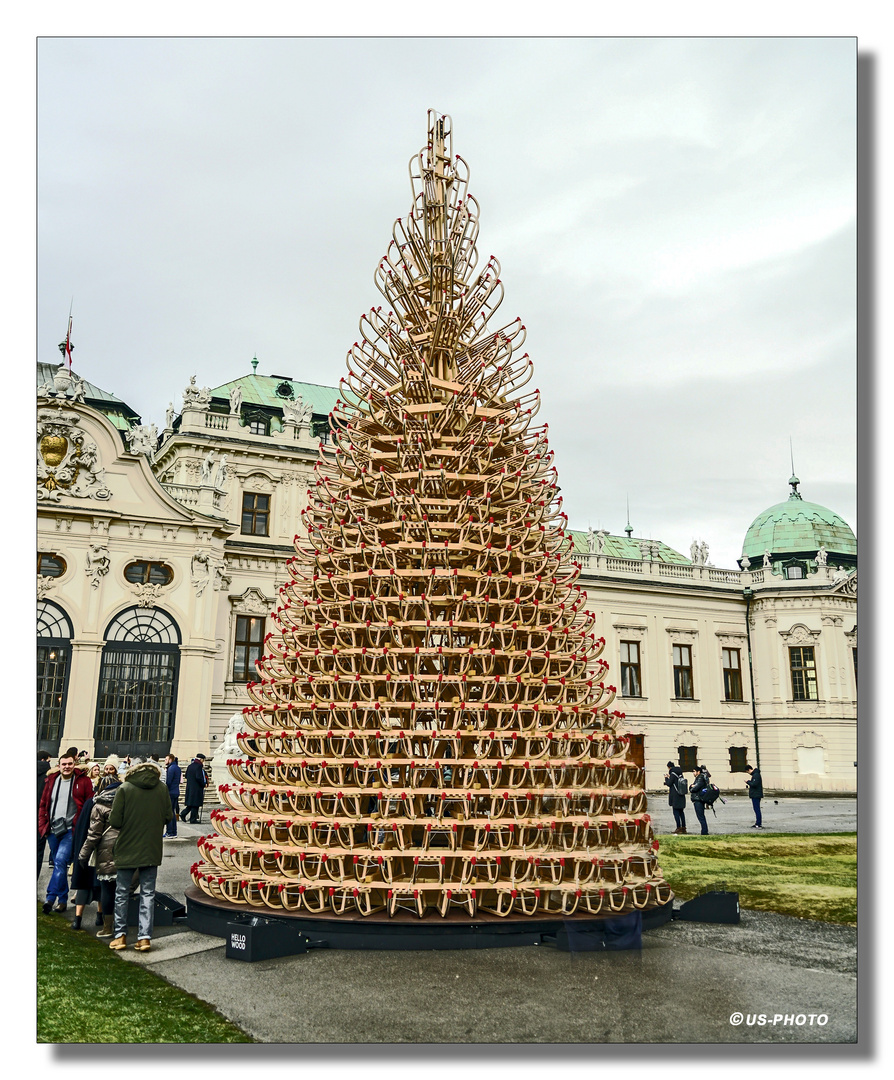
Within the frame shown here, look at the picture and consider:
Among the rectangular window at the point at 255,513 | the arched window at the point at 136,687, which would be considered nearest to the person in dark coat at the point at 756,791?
the arched window at the point at 136,687

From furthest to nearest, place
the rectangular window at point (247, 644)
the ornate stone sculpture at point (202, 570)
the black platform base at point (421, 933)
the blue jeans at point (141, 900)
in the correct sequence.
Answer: the rectangular window at point (247, 644) < the ornate stone sculpture at point (202, 570) < the blue jeans at point (141, 900) < the black platform base at point (421, 933)

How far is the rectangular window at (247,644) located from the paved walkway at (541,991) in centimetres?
1534

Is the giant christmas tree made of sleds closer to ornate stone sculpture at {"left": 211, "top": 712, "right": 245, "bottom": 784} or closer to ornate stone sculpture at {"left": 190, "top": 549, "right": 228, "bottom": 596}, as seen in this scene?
ornate stone sculpture at {"left": 211, "top": 712, "right": 245, "bottom": 784}

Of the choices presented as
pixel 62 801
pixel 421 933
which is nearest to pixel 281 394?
pixel 62 801

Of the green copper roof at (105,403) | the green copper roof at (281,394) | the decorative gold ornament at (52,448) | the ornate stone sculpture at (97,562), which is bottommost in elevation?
the ornate stone sculpture at (97,562)

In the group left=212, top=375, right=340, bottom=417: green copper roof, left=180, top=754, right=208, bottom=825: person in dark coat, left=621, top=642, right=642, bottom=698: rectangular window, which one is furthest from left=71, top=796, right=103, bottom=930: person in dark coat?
left=621, top=642, right=642, bottom=698: rectangular window

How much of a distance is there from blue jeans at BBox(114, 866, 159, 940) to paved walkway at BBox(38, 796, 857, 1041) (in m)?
0.19

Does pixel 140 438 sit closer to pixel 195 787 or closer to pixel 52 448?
pixel 52 448

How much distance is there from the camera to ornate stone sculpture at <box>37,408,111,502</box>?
6145 mm

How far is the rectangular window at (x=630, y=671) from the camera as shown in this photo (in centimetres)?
2397

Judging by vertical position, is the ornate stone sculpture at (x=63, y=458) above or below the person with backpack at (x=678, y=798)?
above

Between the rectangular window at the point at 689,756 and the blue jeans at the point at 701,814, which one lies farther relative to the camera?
the rectangular window at the point at 689,756

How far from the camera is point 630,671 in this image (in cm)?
2462

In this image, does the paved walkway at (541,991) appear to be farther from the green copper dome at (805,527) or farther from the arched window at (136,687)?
the arched window at (136,687)
